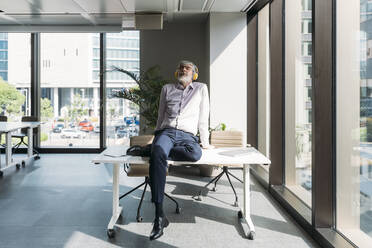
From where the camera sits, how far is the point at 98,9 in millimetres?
6477

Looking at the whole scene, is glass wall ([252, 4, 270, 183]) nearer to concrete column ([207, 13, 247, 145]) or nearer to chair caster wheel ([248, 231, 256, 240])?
concrete column ([207, 13, 247, 145])

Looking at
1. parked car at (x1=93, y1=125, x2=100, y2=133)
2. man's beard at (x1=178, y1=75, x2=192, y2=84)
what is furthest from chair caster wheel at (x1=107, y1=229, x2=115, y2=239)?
parked car at (x1=93, y1=125, x2=100, y2=133)

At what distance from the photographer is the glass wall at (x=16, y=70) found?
8633mm

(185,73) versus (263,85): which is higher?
(263,85)

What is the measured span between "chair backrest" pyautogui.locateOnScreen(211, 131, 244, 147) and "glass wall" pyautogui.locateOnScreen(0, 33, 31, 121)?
598cm

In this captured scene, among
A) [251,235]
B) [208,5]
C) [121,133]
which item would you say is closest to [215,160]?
[251,235]

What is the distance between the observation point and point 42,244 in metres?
3.13

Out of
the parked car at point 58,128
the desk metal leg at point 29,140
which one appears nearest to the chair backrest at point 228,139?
the desk metal leg at point 29,140

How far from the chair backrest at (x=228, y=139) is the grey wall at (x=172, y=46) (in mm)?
3407

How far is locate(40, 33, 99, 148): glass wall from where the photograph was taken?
8688 millimetres

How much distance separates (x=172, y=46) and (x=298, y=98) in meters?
4.12

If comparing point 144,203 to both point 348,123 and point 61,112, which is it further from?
point 61,112

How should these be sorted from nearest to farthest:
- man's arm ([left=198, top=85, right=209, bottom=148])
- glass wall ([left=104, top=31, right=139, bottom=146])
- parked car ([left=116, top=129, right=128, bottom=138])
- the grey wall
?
man's arm ([left=198, top=85, right=209, bottom=148]) → the grey wall → glass wall ([left=104, top=31, right=139, bottom=146]) → parked car ([left=116, top=129, right=128, bottom=138])

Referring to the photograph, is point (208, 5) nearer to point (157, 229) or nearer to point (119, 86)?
point (119, 86)
